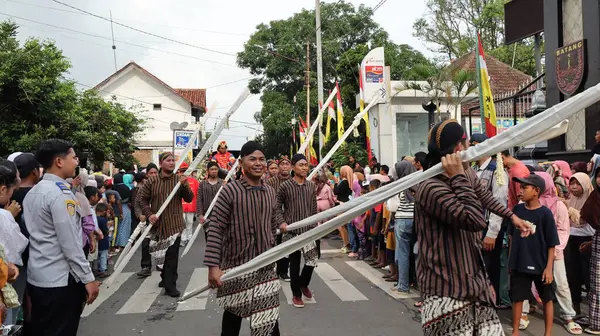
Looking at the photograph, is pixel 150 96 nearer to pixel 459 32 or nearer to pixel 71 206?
pixel 459 32

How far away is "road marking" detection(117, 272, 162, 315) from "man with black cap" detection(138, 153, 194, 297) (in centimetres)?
28

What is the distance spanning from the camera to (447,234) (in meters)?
2.95

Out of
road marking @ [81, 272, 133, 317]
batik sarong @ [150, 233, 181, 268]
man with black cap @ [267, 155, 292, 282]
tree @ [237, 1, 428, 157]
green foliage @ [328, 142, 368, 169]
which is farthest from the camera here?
tree @ [237, 1, 428, 157]

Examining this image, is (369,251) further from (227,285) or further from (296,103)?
(296,103)

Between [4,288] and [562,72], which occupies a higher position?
[562,72]

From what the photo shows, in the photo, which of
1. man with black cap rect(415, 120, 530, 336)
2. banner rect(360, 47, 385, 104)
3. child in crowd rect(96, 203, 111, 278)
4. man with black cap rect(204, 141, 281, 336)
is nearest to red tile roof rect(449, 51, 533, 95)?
banner rect(360, 47, 385, 104)

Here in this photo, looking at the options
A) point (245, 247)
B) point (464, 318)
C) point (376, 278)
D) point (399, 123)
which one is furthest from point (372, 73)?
→ point (464, 318)

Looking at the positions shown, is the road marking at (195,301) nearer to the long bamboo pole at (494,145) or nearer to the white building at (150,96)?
the long bamboo pole at (494,145)

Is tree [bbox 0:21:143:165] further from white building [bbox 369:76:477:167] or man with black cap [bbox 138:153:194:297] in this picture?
white building [bbox 369:76:477:167]

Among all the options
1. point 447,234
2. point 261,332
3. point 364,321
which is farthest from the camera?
point 364,321

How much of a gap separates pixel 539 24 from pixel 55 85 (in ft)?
44.7

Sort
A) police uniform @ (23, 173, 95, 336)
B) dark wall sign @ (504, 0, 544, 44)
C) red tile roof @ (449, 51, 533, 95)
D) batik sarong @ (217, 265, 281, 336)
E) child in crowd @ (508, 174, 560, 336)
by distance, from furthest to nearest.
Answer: red tile roof @ (449, 51, 533, 95)
dark wall sign @ (504, 0, 544, 44)
child in crowd @ (508, 174, 560, 336)
batik sarong @ (217, 265, 281, 336)
police uniform @ (23, 173, 95, 336)

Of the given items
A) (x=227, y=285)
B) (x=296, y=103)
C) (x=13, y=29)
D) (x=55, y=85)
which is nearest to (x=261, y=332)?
(x=227, y=285)

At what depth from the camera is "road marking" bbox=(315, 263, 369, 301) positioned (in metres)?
7.02
